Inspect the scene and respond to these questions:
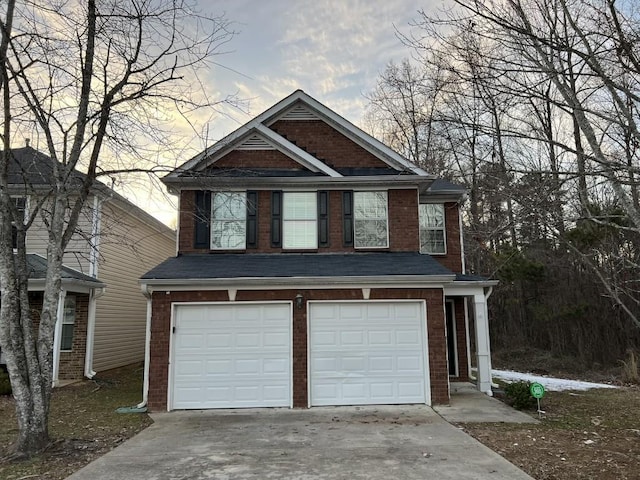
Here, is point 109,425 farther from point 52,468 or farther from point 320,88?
point 320,88

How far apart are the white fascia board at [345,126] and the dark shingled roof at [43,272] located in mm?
6780

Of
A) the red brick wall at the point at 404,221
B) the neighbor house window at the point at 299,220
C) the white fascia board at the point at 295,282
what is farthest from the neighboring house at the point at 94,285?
the red brick wall at the point at 404,221

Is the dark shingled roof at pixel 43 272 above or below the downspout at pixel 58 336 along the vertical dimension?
above

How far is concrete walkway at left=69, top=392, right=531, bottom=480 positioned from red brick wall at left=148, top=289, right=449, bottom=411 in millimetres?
652

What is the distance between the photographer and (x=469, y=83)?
6.27 meters

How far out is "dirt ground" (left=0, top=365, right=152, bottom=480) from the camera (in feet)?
19.8

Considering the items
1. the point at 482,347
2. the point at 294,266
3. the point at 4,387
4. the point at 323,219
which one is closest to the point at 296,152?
the point at 323,219

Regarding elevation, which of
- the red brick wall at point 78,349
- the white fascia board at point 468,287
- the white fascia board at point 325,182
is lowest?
the red brick wall at point 78,349

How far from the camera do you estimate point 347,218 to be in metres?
11.8

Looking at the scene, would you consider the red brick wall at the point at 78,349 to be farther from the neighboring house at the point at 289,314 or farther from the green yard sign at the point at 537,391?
the green yard sign at the point at 537,391

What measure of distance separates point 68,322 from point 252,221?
21.5 feet

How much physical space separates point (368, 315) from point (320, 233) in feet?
8.45

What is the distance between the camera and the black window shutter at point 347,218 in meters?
11.7

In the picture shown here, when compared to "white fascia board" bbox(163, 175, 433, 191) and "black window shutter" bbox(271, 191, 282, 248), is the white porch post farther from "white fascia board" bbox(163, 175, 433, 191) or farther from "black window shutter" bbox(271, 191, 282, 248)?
"black window shutter" bbox(271, 191, 282, 248)
